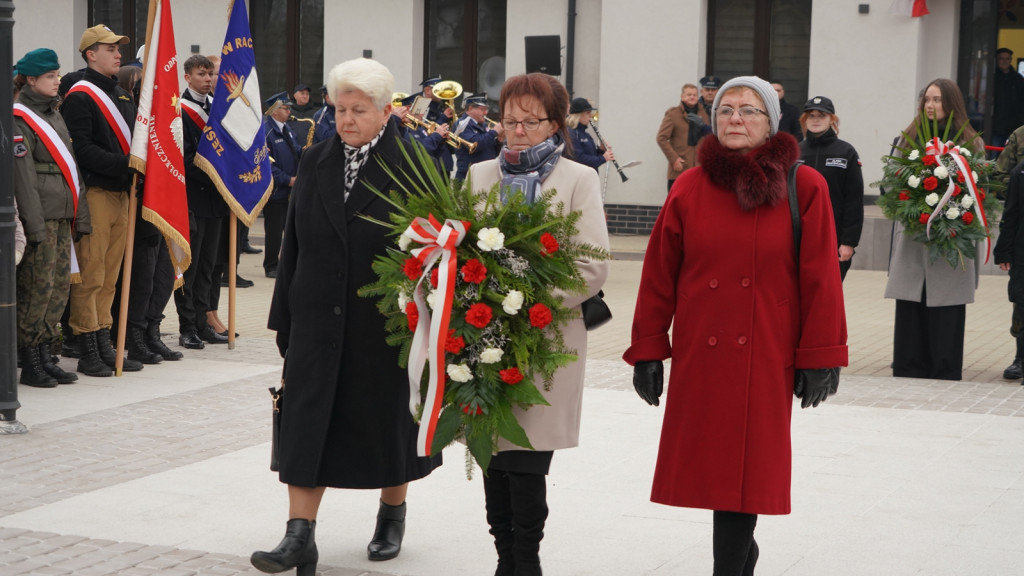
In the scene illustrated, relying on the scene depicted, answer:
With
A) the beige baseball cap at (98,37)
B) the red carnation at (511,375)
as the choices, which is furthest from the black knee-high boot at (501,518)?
the beige baseball cap at (98,37)

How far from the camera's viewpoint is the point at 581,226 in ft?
15.7

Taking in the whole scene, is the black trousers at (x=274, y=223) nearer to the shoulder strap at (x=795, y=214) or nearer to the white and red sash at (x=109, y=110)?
the white and red sash at (x=109, y=110)

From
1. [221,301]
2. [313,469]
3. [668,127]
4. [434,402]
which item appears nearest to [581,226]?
[434,402]

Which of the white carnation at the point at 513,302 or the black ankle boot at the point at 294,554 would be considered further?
the black ankle boot at the point at 294,554

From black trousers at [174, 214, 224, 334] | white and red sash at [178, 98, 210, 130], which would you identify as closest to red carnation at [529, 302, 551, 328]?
white and red sash at [178, 98, 210, 130]

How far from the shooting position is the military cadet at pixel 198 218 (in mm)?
10508

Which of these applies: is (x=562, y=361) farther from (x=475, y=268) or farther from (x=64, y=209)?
(x=64, y=209)

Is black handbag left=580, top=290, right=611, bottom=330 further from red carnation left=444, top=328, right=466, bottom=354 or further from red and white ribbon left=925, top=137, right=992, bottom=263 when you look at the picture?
red and white ribbon left=925, top=137, right=992, bottom=263

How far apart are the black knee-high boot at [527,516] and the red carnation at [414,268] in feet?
2.54

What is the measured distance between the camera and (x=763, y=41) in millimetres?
21797

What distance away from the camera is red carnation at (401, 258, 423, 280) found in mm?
4523

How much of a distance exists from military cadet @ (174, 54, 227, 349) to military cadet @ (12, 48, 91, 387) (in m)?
1.23

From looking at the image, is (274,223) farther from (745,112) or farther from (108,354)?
(745,112)

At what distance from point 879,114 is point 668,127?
127 inches
